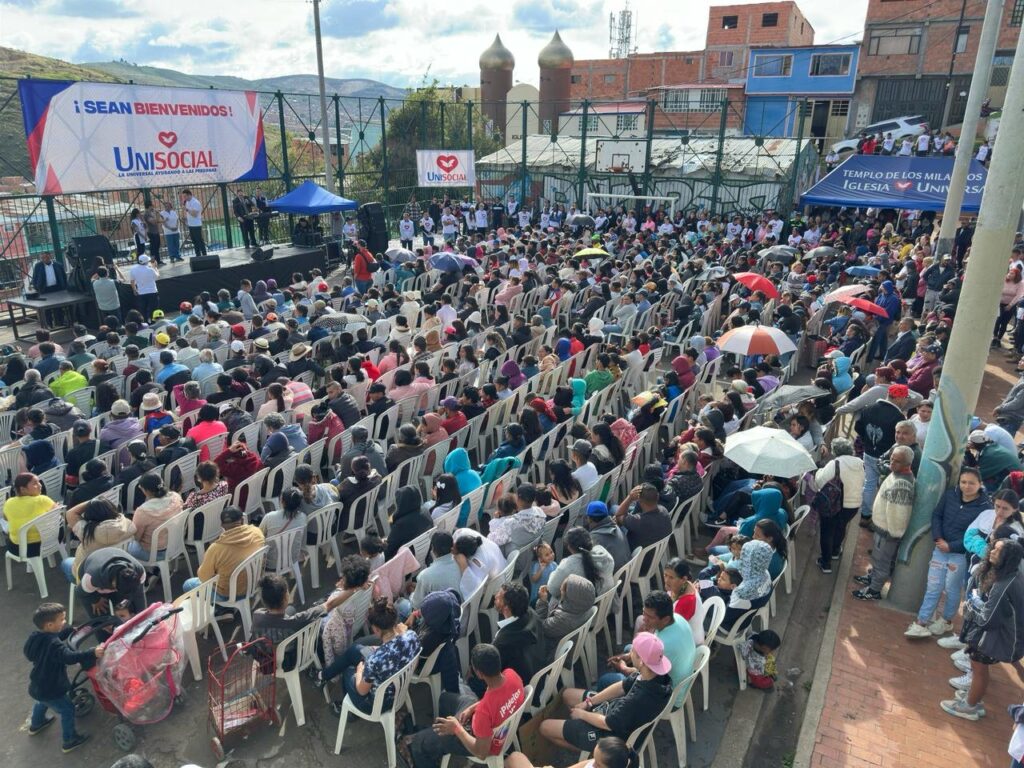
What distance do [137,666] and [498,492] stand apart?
3.05m

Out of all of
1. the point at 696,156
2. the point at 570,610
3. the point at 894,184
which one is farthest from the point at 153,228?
the point at 696,156

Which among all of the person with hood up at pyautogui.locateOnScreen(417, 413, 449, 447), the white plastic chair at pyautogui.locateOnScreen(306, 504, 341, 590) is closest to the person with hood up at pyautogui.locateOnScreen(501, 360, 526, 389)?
the person with hood up at pyautogui.locateOnScreen(417, 413, 449, 447)

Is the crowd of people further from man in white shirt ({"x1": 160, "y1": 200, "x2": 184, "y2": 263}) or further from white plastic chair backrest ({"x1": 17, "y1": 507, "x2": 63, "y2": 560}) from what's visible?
man in white shirt ({"x1": 160, "y1": 200, "x2": 184, "y2": 263})

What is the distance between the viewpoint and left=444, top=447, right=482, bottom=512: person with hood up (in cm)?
619

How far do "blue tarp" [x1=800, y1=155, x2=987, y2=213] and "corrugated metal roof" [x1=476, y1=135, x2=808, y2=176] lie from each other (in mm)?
6402

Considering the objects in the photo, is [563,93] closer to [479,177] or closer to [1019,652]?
[479,177]

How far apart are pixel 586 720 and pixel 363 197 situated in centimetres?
3044

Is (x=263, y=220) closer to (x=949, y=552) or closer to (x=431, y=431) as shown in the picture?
(x=431, y=431)

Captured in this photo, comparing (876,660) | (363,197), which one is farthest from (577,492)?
(363,197)

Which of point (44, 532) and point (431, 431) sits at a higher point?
point (431, 431)

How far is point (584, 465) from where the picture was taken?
6262 mm

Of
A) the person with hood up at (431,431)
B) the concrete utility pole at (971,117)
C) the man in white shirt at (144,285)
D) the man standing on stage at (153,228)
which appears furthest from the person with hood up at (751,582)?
the man standing on stage at (153,228)

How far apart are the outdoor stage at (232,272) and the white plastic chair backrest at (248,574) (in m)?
11.1

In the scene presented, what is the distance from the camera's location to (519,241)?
18250 mm
